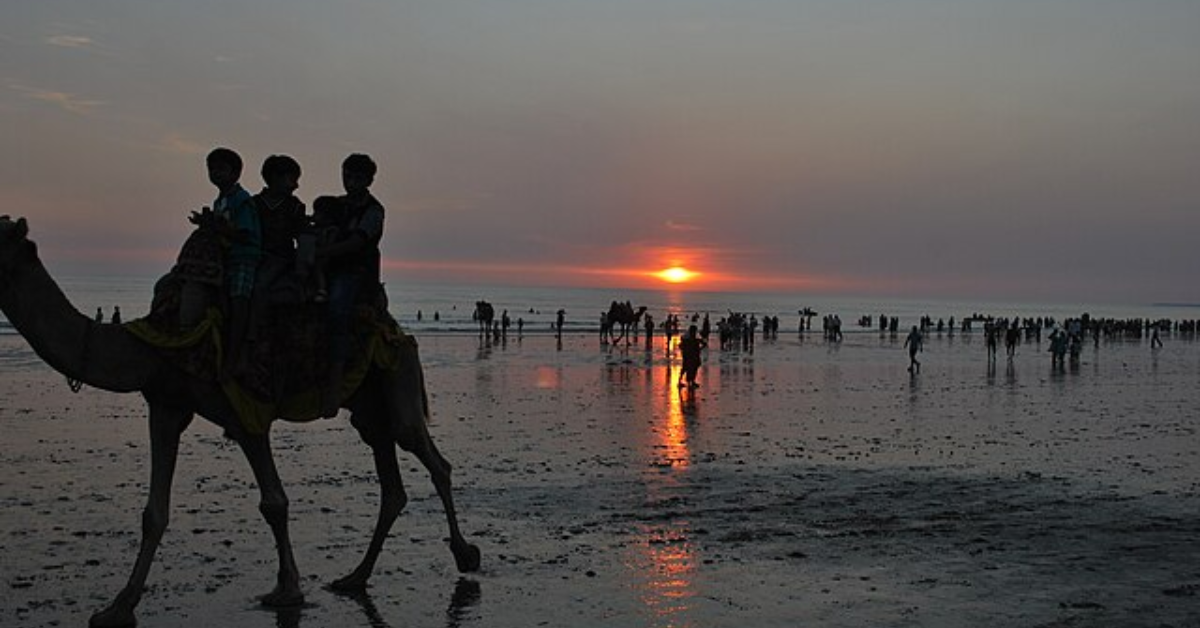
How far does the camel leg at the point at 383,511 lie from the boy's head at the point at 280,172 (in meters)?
2.16

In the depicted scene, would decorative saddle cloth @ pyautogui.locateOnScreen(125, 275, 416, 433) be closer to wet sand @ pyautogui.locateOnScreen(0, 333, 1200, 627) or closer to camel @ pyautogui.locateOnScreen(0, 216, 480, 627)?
camel @ pyautogui.locateOnScreen(0, 216, 480, 627)

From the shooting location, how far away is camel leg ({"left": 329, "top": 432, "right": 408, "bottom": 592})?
882 cm

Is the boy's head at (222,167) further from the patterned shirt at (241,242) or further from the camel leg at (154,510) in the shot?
the camel leg at (154,510)

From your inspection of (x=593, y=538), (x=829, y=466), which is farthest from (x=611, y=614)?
(x=829, y=466)

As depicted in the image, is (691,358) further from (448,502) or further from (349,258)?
(349,258)

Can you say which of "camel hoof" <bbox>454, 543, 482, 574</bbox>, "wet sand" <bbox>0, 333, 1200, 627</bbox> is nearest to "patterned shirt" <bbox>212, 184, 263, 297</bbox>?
"wet sand" <bbox>0, 333, 1200, 627</bbox>

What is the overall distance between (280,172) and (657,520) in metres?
5.12

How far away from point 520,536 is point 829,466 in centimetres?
651

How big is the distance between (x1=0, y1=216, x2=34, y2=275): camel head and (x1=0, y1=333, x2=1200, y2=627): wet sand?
2.24m

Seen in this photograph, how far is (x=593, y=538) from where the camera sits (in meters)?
10.8

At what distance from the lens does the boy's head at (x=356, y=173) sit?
9023 mm

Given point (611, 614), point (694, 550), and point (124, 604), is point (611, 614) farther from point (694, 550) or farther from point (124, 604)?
point (124, 604)

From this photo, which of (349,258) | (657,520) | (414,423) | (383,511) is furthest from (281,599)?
(657,520)

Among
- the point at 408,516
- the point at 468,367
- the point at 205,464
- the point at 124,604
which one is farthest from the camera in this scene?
the point at 468,367
